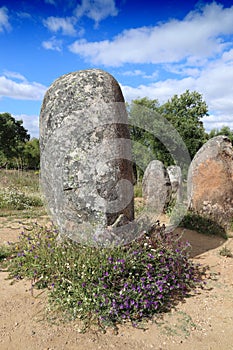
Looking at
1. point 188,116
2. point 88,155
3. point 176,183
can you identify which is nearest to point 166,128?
point 188,116

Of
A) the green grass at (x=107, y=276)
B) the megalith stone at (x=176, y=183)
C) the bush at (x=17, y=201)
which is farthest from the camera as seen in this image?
the megalith stone at (x=176, y=183)

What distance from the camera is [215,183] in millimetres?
7520

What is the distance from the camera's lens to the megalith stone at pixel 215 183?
7.46 meters

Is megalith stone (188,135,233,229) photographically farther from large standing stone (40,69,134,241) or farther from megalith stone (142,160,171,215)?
large standing stone (40,69,134,241)

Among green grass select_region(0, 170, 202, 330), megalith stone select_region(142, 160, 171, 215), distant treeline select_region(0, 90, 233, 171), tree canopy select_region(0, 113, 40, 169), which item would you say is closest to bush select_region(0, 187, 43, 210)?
megalith stone select_region(142, 160, 171, 215)

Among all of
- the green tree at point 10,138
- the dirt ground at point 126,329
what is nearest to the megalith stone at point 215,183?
the dirt ground at point 126,329

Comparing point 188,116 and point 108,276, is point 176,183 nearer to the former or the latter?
point 108,276

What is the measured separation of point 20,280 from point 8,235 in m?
2.16

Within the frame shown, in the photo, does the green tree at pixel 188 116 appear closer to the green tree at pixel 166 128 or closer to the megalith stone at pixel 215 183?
the green tree at pixel 166 128

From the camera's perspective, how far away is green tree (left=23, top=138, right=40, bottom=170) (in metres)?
28.5

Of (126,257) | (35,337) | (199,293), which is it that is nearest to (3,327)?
(35,337)

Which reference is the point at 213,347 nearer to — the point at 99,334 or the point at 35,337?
the point at 99,334

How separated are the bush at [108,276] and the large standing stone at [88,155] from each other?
1.29 feet

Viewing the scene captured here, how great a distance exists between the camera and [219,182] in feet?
24.5
